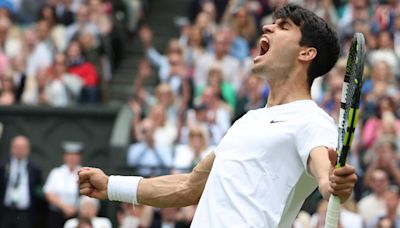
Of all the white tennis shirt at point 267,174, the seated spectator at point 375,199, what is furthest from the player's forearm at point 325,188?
the seated spectator at point 375,199

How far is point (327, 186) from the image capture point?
14.4 ft

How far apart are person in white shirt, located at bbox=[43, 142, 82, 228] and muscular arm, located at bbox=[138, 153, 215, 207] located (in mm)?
7915

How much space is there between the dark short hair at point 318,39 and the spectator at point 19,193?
9.04 metres

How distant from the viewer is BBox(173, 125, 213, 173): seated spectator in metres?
13.3

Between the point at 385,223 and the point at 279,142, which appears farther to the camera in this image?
the point at 385,223

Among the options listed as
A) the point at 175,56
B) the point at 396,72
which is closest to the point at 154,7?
the point at 175,56

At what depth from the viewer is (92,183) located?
5.45 m

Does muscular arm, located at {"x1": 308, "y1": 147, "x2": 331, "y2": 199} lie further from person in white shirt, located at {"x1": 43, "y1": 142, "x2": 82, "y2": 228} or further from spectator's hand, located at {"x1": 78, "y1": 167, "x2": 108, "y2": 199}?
person in white shirt, located at {"x1": 43, "y1": 142, "x2": 82, "y2": 228}

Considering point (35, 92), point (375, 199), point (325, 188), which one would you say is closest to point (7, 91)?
point (35, 92)

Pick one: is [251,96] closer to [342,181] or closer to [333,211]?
[333,211]

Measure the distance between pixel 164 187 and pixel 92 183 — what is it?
0.35 m

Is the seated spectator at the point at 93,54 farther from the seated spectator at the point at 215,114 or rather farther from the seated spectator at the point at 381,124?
the seated spectator at the point at 381,124

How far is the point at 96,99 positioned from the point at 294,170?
38.0 feet

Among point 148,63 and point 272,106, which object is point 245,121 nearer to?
point 272,106
